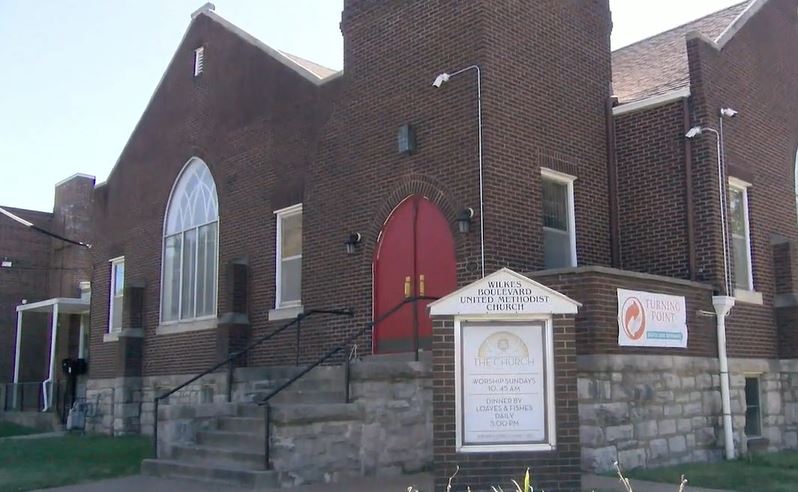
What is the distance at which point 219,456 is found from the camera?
1088cm

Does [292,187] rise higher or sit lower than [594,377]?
higher

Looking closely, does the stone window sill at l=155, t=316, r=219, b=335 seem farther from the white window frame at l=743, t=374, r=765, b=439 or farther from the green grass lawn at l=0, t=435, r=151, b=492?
the white window frame at l=743, t=374, r=765, b=439

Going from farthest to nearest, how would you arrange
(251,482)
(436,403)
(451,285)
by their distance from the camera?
(451,285), (251,482), (436,403)

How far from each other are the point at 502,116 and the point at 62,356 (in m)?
20.0

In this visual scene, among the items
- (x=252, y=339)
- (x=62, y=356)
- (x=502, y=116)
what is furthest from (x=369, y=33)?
(x=62, y=356)

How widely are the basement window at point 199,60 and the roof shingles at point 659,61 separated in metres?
8.68

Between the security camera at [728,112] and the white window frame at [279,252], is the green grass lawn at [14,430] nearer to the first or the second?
the white window frame at [279,252]

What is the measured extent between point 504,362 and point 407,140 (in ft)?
17.9

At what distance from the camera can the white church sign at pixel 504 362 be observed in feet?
26.7

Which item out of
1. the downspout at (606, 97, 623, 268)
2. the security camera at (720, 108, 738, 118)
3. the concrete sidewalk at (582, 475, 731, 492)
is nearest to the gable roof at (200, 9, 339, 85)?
the downspout at (606, 97, 623, 268)

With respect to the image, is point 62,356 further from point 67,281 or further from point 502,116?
point 502,116

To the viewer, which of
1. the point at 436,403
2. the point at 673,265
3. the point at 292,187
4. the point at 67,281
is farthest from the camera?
the point at 67,281

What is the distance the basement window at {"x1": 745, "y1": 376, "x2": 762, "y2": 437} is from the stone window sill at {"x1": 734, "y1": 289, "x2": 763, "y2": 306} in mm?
1234

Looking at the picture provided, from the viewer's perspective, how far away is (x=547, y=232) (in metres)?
13.1
